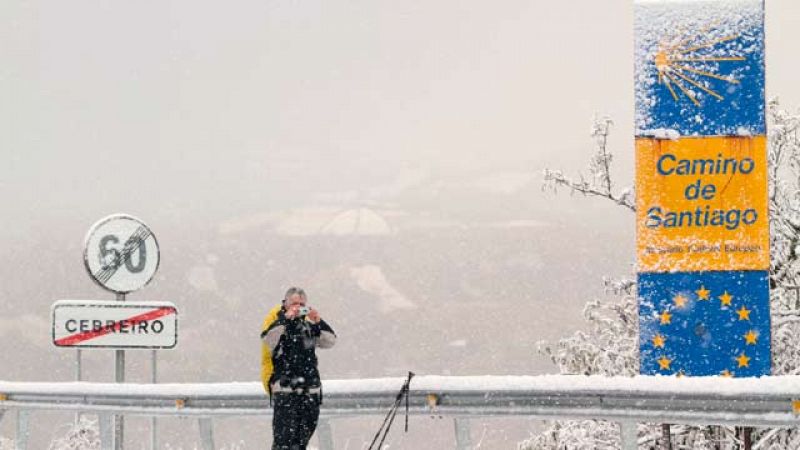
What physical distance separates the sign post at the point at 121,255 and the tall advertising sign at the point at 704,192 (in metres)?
6.18

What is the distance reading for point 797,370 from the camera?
1877 cm

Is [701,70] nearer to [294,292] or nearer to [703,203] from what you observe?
[703,203]

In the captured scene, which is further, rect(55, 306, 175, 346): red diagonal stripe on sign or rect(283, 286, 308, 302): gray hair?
rect(55, 306, 175, 346): red diagonal stripe on sign

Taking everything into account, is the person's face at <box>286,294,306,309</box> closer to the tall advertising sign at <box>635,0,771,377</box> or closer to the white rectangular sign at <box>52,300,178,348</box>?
the tall advertising sign at <box>635,0,771,377</box>

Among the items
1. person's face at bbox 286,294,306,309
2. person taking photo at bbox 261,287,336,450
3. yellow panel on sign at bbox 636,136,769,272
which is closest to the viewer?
person's face at bbox 286,294,306,309

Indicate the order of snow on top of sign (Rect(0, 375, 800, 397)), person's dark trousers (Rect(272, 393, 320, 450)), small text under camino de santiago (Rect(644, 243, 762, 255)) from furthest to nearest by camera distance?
small text under camino de santiago (Rect(644, 243, 762, 255)) → person's dark trousers (Rect(272, 393, 320, 450)) → snow on top of sign (Rect(0, 375, 800, 397))

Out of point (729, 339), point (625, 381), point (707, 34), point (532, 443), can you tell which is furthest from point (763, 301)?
point (532, 443)

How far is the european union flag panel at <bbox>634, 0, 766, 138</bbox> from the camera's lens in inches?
517

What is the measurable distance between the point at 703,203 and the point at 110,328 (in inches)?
287

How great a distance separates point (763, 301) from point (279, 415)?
572 centimetres

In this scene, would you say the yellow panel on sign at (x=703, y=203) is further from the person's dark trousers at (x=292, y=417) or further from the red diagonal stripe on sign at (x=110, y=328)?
the red diagonal stripe on sign at (x=110, y=328)

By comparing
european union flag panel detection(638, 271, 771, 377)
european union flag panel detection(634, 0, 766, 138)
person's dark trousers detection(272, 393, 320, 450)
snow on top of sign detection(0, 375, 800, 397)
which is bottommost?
person's dark trousers detection(272, 393, 320, 450)

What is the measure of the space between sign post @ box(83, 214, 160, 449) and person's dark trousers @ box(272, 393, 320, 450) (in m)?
5.39

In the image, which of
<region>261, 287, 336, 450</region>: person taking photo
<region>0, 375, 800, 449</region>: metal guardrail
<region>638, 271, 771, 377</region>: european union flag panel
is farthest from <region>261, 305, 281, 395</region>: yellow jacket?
<region>638, 271, 771, 377</region>: european union flag panel
